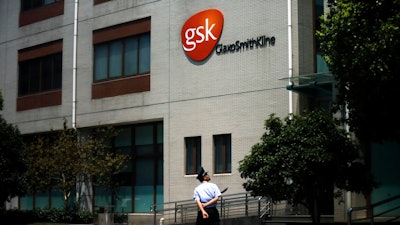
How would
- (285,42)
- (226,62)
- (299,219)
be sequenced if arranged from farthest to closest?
(226,62), (285,42), (299,219)

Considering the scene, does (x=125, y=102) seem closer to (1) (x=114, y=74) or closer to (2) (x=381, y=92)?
(1) (x=114, y=74)

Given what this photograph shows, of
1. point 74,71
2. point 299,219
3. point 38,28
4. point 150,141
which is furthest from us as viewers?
point 38,28

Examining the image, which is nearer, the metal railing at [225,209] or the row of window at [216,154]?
the metal railing at [225,209]

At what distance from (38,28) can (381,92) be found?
26212mm

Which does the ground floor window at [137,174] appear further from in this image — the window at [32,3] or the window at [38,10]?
the window at [32,3]

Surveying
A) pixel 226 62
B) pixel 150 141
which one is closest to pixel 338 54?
pixel 226 62

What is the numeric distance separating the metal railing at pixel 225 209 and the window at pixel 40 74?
10211mm

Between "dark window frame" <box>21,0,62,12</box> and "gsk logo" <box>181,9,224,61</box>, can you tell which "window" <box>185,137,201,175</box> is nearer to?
"gsk logo" <box>181,9,224,61</box>

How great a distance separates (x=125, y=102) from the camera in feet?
107

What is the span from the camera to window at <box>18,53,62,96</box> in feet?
121

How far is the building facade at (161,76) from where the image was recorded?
A: 88.4 feet

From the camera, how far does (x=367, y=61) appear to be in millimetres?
14938

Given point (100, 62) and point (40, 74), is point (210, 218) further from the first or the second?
point (40, 74)

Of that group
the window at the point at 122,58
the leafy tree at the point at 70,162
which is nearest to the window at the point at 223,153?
the leafy tree at the point at 70,162
